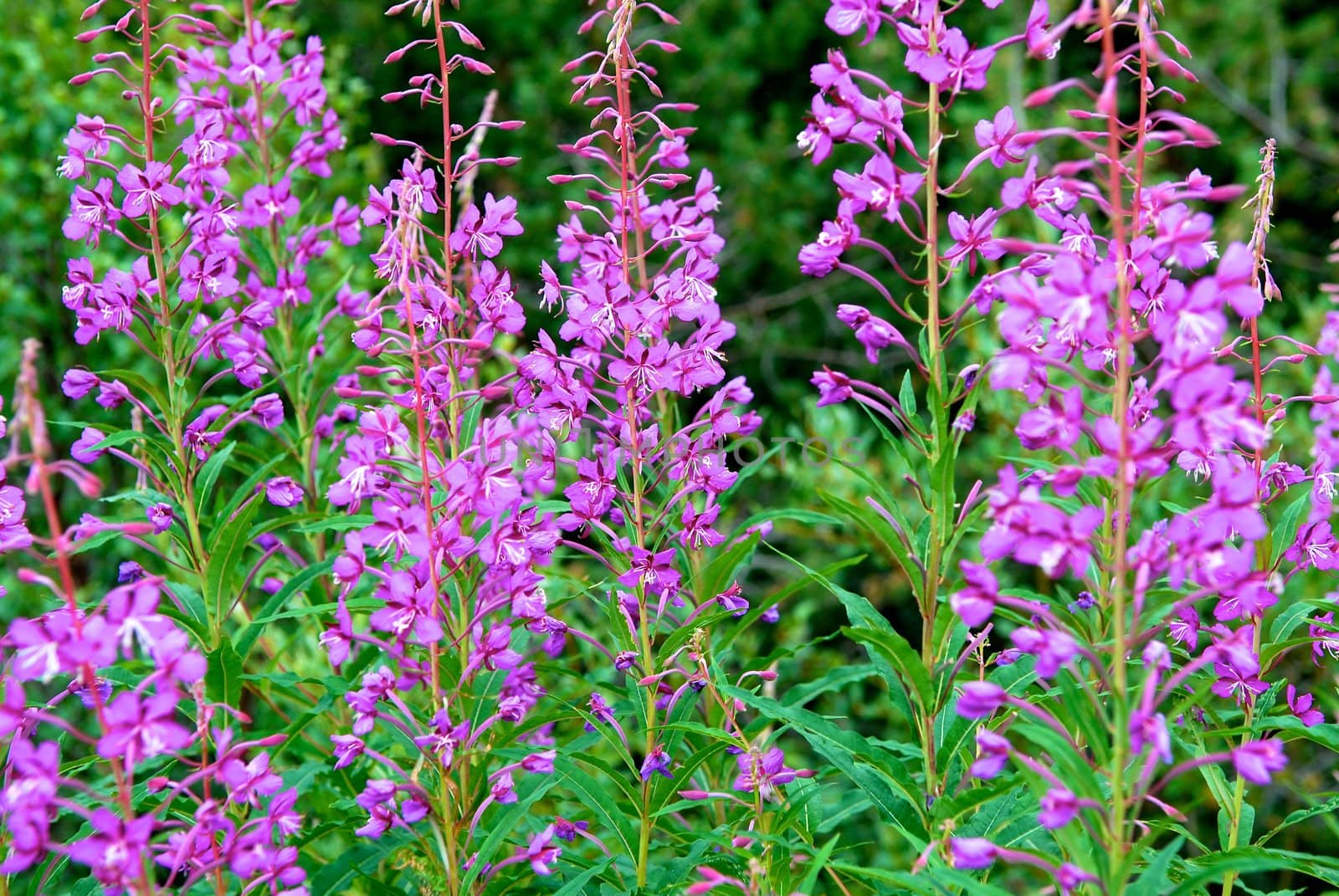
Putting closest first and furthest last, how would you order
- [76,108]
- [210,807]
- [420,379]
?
1. [210,807]
2. [420,379]
3. [76,108]

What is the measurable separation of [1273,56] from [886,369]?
13.0 feet

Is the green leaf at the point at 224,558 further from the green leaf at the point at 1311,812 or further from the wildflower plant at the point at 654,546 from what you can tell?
the green leaf at the point at 1311,812

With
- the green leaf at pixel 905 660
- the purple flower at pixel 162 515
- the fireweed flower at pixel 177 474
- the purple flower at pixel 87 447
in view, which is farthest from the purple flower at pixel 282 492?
the green leaf at pixel 905 660

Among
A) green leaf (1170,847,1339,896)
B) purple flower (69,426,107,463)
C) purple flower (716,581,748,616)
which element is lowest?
green leaf (1170,847,1339,896)

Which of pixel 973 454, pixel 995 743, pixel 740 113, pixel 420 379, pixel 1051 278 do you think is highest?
pixel 740 113

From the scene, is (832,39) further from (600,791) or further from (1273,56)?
(600,791)

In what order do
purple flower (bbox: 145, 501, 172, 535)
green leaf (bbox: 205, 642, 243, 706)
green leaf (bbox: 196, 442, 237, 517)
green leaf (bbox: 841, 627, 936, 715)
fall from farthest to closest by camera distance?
green leaf (bbox: 196, 442, 237, 517)
purple flower (bbox: 145, 501, 172, 535)
green leaf (bbox: 205, 642, 243, 706)
green leaf (bbox: 841, 627, 936, 715)

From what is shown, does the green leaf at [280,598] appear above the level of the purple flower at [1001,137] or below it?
below

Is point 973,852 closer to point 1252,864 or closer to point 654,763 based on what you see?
point 1252,864

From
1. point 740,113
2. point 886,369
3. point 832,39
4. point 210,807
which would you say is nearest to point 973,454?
point 886,369

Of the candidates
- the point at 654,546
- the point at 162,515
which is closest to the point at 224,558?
the point at 162,515

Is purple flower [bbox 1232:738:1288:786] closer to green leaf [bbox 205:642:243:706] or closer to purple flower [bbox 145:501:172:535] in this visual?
green leaf [bbox 205:642:243:706]

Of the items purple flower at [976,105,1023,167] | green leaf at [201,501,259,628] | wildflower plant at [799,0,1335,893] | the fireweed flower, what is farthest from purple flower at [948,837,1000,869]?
green leaf at [201,501,259,628]

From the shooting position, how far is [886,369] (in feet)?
34.2
